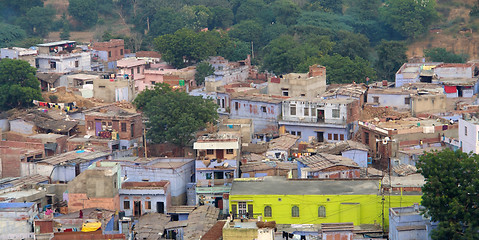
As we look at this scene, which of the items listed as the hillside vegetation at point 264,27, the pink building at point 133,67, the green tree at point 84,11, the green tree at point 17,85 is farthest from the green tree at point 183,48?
the green tree at point 84,11

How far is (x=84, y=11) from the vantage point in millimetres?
76500

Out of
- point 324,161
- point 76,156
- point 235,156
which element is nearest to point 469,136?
point 324,161

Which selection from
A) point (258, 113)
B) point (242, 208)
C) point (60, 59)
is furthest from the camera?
point (60, 59)

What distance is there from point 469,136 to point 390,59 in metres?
25.3

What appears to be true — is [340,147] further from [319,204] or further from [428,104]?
[428,104]

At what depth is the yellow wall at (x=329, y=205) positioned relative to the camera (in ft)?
108

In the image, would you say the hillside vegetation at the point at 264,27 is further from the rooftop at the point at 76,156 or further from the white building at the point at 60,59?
the rooftop at the point at 76,156

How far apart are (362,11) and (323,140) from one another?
35.5 m

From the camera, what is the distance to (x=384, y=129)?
41.1 meters

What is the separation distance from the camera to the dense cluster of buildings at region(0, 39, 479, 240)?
108ft

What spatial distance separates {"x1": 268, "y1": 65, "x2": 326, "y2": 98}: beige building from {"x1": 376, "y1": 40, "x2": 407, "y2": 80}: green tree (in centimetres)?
1318

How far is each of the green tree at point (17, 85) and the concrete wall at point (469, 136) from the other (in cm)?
2384

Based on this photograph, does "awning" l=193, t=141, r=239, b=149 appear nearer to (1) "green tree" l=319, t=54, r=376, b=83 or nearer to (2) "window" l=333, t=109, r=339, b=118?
(2) "window" l=333, t=109, r=339, b=118

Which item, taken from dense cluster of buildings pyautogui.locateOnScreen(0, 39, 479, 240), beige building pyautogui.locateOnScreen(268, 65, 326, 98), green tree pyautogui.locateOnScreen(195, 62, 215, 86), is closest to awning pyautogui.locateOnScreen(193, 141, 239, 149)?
dense cluster of buildings pyautogui.locateOnScreen(0, 39, 479, 240)
